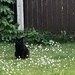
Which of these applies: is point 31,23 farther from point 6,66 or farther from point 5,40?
point 6,66

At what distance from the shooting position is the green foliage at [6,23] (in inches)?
505

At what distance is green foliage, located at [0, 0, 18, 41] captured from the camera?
12828 millimetres

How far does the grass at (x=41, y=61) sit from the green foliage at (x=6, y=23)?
0.62 meters

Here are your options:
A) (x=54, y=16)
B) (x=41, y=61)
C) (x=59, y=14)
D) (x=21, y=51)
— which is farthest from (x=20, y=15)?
(x=41, y=61)

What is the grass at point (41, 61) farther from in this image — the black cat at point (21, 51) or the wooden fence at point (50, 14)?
the wooden fence at point (50, 14)

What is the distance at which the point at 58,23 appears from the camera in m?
13.9

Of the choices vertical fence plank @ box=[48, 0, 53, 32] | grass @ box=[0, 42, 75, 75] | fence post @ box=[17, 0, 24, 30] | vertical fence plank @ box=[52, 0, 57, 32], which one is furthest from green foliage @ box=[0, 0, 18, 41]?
vertical fence plank @ box=[52, 0, 57, 32]

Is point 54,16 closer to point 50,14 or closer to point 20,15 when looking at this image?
point 50,14

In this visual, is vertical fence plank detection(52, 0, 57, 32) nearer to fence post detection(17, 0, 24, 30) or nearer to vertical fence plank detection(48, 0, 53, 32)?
vertical fence plank detection(48, 0, 53, 32)

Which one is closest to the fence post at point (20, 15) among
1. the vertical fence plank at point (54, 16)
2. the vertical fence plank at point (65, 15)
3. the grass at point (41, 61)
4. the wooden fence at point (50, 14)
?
the wooden fence at point (50, 14)

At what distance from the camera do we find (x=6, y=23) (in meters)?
12.9

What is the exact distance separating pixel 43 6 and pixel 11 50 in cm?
319

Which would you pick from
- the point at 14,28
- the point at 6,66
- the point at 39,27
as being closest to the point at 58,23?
the point at 39,27

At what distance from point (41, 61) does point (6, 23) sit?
3788 millimetres
